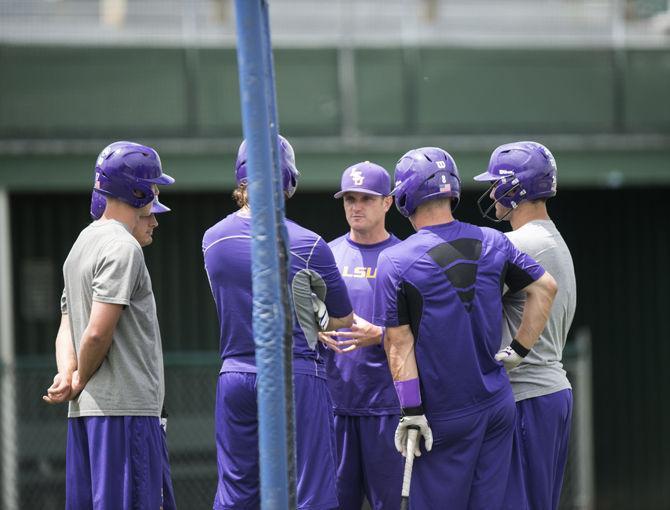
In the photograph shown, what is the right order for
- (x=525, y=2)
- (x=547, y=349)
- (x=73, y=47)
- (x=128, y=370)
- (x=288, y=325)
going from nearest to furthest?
(x=288, y=325) < (x=128, y=370) < (x=547, y=349) < (x=73, y=47) < (x=525, y=2)

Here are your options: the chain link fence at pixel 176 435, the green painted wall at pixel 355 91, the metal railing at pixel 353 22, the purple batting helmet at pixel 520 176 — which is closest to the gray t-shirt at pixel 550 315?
the purple batting helmet at pixel 520 176

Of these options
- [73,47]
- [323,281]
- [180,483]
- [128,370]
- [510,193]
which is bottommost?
[180,483]

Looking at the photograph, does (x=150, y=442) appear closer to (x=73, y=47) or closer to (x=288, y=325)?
(x=288, y=325)

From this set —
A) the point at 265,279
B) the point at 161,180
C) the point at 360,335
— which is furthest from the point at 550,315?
the point at 265,279

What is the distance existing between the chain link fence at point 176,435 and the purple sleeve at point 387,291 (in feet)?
17.2

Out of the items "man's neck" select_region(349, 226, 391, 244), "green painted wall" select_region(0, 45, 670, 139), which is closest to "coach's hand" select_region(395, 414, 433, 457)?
"man's neck" select_region(349, 226, 391, 244)

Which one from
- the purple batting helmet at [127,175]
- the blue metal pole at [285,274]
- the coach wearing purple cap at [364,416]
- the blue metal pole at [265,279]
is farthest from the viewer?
the coach wearing purple cap at [364,416]

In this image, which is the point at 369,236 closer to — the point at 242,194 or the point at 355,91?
the point at 242,194

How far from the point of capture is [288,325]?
3.33m

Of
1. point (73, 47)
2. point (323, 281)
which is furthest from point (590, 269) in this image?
point (323, 281)

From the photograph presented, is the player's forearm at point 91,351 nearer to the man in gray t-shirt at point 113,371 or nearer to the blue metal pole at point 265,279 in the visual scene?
the man in gray t-shirt at point 113,371

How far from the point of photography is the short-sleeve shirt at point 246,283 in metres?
4.62

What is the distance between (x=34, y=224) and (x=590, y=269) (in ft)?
20.5

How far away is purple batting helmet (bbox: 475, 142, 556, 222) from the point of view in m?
5.06
